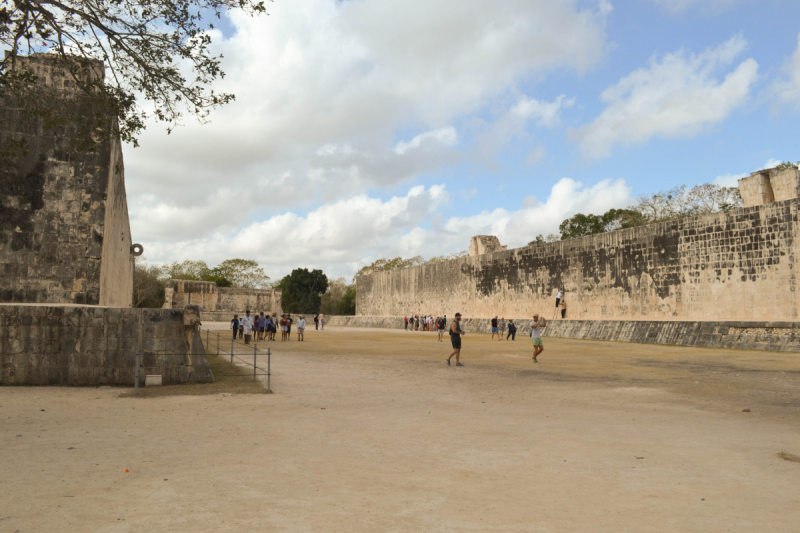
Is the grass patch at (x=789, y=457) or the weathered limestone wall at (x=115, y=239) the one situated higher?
the weathered limestone wall at (x=115, y=239)

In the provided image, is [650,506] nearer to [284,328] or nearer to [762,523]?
[762,523]

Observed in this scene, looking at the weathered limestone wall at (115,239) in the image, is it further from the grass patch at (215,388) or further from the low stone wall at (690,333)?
the low stone wall at (690,333)

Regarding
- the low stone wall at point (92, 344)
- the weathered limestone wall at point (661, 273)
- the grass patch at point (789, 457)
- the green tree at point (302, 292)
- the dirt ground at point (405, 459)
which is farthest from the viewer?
the green tree at point (302, 292)

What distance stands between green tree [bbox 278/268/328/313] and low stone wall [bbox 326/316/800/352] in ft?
128

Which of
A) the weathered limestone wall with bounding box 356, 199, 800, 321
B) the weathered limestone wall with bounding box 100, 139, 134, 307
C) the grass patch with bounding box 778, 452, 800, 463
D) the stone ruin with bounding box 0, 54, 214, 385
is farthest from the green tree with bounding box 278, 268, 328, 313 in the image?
the grass patch with bounding box 778, 452, 800, 463

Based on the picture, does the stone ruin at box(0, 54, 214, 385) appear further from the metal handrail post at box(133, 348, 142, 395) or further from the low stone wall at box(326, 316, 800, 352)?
the low stone wall at box(326, 316, 800, 352)

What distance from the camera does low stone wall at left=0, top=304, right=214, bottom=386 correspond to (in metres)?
7.24

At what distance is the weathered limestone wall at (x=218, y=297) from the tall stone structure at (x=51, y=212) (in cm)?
2958

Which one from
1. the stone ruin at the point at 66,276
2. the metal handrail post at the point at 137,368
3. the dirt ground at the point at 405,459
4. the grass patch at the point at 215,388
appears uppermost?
the stone ruin at the point at 66,276

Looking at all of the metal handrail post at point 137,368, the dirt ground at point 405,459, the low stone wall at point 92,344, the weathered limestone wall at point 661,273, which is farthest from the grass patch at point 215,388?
the weathered limestone wall at point 661,273

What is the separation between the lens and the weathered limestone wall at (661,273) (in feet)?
50.0

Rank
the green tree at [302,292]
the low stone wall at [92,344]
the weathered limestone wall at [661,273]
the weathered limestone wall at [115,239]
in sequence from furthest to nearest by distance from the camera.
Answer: the green tree at [302,292] → the weathered limestone wall at [661,273] → the weathered limestone wall at [115,239] → the low stone wall at [92,344]

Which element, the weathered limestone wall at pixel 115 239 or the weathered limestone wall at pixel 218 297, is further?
the weathered limestone wall at pixel 218 297

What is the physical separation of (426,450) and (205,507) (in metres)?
1.85
